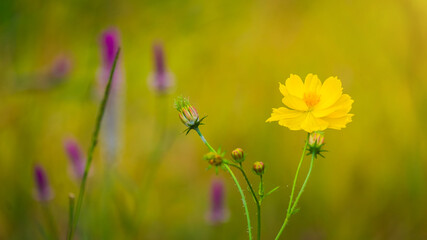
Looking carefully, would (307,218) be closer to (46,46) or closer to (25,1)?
(25,1)

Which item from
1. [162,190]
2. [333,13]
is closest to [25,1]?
[162,190]

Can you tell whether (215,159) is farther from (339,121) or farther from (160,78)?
(160,78)

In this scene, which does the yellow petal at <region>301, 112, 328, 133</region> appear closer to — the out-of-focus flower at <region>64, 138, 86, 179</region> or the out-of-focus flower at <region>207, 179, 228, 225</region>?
the out-of-focus flower at <region>207, 179, 228, 225</region>

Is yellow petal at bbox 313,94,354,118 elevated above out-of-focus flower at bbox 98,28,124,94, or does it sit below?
below

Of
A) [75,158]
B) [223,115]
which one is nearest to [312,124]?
[75,158]

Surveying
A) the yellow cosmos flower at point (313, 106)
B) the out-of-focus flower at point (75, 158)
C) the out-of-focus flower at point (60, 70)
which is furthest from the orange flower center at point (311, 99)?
the out-of-focus flower at point (60, 70)

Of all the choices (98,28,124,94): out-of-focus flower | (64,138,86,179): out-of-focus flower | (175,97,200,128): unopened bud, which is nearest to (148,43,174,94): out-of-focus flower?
(98,28,124,94): out-of-focus flower

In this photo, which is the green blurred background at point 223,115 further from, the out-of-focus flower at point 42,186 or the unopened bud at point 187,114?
the unopened bud at point 187,114
